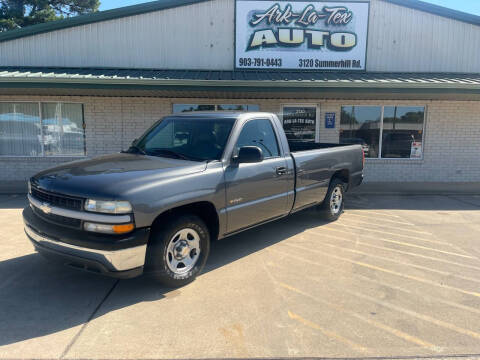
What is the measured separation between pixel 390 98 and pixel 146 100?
23.7 feet

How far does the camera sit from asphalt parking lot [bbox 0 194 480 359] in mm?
2854

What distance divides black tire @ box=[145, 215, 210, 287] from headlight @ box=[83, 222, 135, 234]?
1.11 feet

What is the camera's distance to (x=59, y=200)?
3441 millimetres

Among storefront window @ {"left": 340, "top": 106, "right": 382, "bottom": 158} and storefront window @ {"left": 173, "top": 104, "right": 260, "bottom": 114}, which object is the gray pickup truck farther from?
storefront window @ {"left": 340, "top": 106, "right": 382, "bottom": 158}

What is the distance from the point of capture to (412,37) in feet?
34.5

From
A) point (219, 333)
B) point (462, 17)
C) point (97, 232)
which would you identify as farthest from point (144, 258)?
point (462, 17)

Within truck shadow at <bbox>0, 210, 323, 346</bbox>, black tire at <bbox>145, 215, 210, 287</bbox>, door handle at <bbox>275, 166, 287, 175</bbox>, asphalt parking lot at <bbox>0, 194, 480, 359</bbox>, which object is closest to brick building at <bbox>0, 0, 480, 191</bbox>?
door handle at <bbox>275, 166, 287, 175</bbox>

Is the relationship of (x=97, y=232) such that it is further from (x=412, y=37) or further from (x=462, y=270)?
(x=412, y=37)

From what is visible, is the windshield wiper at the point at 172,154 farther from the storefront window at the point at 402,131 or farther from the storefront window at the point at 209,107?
the storefront window at the point at 402,131

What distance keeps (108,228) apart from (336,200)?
186 inches


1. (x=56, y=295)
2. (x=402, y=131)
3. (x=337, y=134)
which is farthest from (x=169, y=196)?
(x=402, y=131)

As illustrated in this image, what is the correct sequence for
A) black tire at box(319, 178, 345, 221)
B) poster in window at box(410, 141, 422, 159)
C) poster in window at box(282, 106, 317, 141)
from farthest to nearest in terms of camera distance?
1. poster in window at box(410, 141, 422, 159)
2. poster in window at box(282, 106, 317, 141)
3. black tire at box(319, 178, 345, 221)

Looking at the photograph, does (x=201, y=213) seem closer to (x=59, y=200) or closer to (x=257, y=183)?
(x=257, y=183)

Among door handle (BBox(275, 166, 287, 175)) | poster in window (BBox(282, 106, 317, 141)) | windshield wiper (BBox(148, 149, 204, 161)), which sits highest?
poster in window (BBox(282, 106, 317, 141))
